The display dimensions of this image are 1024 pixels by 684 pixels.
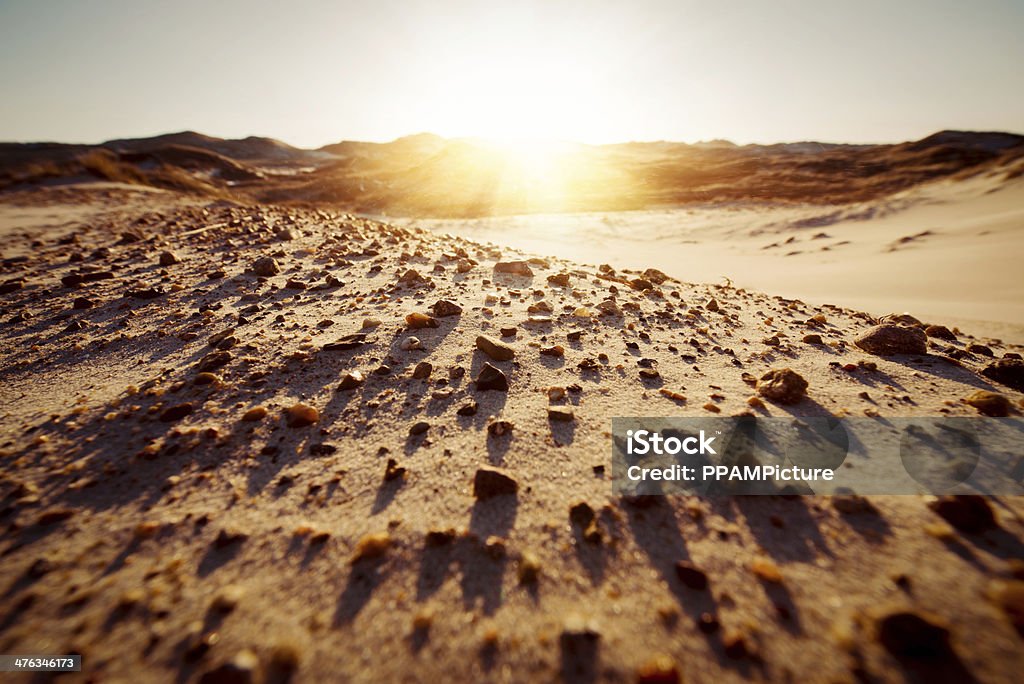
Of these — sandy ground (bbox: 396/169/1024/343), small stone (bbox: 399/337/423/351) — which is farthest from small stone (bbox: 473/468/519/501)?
sandy ground (bbox: 396/169/1024/343)

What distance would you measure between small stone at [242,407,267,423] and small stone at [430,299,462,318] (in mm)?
1766

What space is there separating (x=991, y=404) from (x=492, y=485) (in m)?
3.07

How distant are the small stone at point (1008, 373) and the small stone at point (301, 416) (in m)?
4.75

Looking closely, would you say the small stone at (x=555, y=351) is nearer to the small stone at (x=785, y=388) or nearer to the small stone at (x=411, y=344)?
the small stone at (x=411, y=344)

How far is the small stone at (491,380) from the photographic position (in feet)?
8.93

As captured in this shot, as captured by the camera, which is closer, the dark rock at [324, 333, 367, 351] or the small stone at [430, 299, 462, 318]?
the dark rock at [324, 333, 367, 351]

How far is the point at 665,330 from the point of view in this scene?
3799 mm

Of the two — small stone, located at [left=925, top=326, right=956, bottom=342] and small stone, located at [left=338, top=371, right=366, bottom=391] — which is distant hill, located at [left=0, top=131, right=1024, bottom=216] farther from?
small stone, located at [left=925, top=326, right=956, bottom=342]

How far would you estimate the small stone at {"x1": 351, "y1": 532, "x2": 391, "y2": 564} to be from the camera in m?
1.60

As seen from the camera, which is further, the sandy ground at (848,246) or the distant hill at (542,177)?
the distant hill at (542,177)

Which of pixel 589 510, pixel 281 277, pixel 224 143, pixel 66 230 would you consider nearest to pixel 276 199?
pixel 66 230

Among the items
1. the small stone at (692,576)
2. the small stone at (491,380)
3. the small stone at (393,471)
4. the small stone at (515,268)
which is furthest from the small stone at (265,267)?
the small stone at (692,576)

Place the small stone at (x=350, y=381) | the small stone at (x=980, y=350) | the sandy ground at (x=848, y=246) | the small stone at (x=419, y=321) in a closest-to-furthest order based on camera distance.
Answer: the small stone at (x=350, y=381) → the small stone at (x=980, y=350) → the small stone at (x=419, y=321) → the sandy ground at (x=848, y=246)

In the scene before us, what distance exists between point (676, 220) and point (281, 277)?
19.0m
